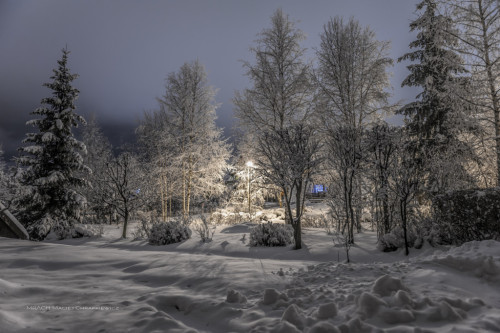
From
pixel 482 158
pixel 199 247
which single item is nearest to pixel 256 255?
pixel 199 247

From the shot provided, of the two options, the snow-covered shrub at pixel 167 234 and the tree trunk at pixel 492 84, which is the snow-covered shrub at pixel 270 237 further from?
the tree trunk at pixel 492 84

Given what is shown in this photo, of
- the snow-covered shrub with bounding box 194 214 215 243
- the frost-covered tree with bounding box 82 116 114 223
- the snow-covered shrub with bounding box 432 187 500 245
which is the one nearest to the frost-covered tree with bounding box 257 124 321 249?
the snow-covered shrub with bounding box 194 214 215 243

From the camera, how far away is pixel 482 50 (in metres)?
7.09

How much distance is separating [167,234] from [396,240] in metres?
7.43

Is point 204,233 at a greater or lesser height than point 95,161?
lesser

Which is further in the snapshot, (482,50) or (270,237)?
(270,237)

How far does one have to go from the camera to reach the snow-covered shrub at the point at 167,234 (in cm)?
928

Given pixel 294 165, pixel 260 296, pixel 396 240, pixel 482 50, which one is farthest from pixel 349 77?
pixel 260 296

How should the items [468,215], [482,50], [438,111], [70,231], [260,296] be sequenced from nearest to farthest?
[260,296] < [468,215] < [482,50] < [438,111] < [70,231]

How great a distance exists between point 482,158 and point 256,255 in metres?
7.10

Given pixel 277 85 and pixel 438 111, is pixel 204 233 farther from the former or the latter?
pixel 438 111

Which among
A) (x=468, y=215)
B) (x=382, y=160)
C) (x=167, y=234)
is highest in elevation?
(x=382, y=160)

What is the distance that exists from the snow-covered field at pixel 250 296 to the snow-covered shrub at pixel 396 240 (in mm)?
2639

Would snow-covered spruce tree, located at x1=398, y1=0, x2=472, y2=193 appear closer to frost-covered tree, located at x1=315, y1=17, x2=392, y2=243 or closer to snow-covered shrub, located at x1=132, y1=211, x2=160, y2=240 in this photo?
frost-covered tree, located at x1=315, y1=17, x2=392, y2=243
